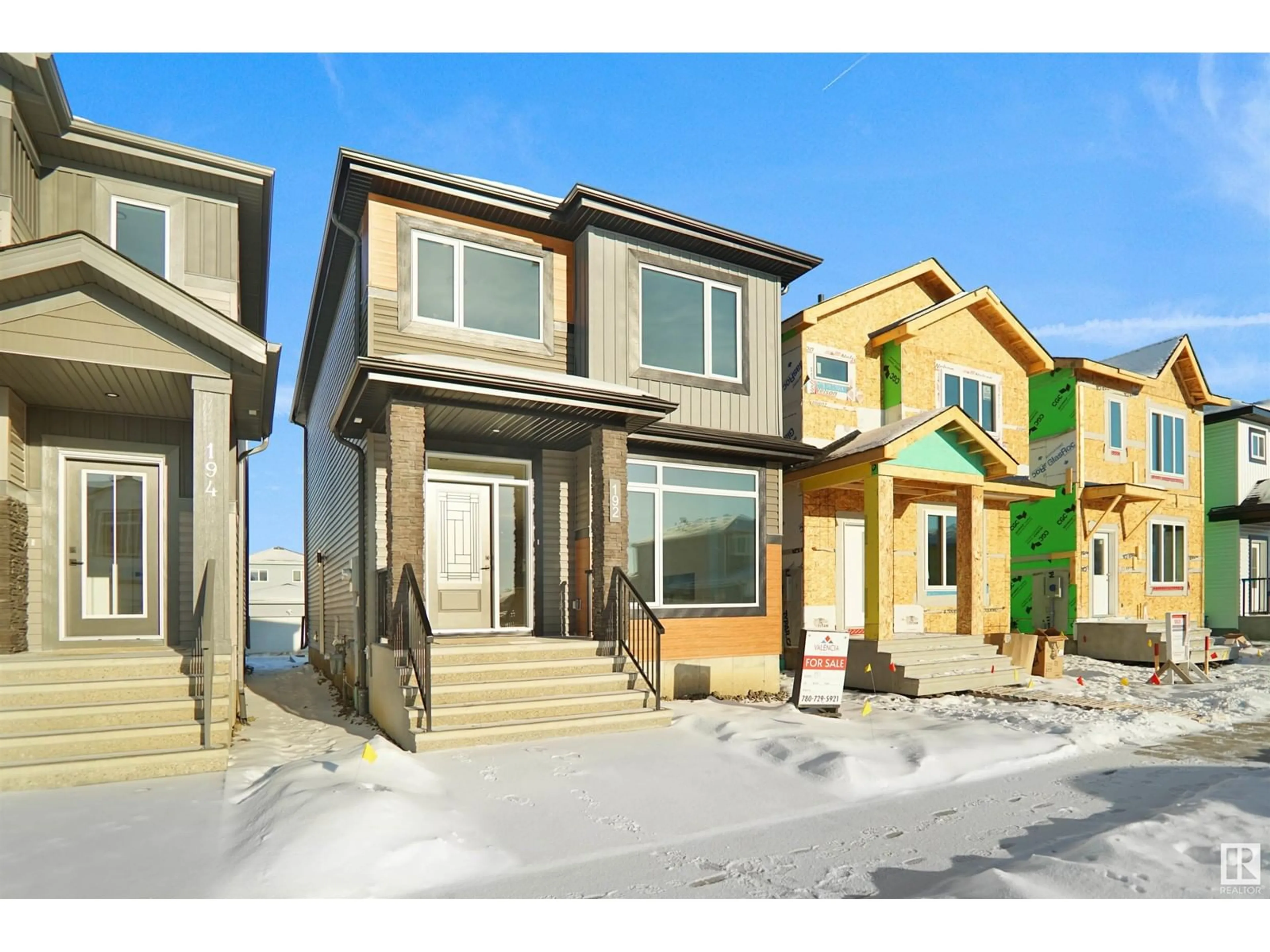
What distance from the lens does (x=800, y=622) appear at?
49.3ft

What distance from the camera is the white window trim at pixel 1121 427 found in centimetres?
2005

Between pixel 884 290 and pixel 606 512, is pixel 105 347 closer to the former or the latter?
pixel 606 512

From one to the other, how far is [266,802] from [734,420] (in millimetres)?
8755

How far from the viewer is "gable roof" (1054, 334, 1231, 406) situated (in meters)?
20.7

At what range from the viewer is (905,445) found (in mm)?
13328

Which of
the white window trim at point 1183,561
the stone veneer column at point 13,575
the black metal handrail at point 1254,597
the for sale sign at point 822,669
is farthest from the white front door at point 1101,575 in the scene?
the stone veneer column at point 13,575

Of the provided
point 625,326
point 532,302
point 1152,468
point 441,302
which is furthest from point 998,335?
point 441,302

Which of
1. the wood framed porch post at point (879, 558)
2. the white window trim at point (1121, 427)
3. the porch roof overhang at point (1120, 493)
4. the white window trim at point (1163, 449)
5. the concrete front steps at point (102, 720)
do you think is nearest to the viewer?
the concrete front steps at point (102, 720)

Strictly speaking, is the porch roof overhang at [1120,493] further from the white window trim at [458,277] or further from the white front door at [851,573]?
the white window trim at [458,277]

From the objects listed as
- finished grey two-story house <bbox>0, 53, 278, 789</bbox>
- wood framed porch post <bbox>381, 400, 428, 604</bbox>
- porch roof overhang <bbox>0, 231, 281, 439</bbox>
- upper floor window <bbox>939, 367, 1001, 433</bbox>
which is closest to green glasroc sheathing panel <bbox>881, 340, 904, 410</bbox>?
upper floor window <bbox>939, 367, 1001, 433</bbox>

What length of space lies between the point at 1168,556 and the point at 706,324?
16588 mm

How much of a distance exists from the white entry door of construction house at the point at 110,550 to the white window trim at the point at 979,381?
1413 cm

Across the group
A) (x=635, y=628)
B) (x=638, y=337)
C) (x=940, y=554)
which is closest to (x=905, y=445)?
(x=940, y=554)

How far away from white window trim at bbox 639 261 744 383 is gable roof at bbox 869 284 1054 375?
4.37 meters
